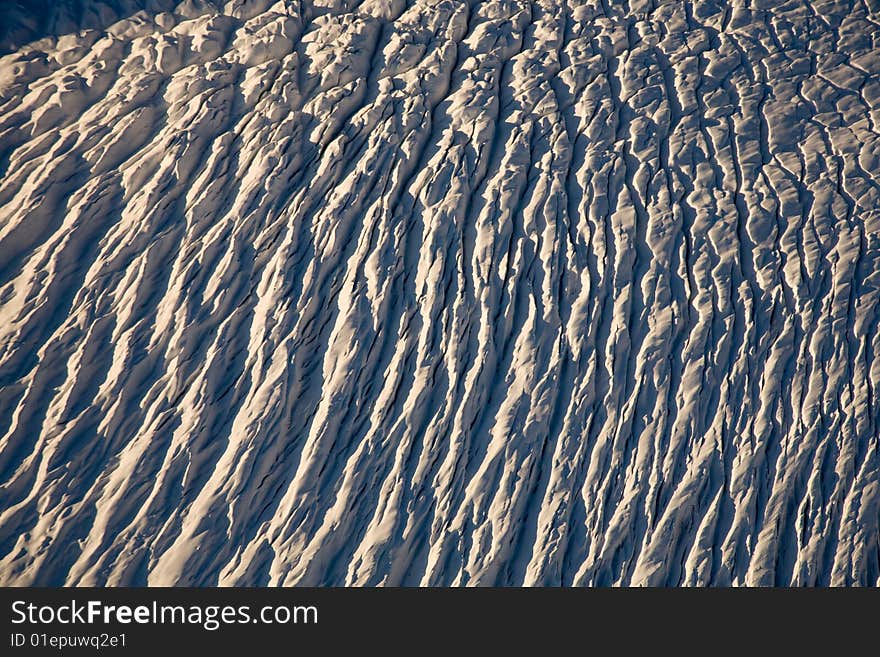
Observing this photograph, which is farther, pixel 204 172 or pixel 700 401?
pixel 204 172

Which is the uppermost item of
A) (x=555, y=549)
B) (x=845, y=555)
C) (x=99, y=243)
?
(x=99, y=243)

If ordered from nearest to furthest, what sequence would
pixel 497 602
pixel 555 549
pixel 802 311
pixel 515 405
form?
pixel 497 602
pixel 555 549
pixel 515 405
pixel 802 311

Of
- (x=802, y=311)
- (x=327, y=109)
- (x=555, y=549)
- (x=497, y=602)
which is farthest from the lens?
(x=327, y=109)

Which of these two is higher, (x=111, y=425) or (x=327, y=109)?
(x=327, y=109)

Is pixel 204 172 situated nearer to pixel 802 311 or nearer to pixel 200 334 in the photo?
pixel 200 334

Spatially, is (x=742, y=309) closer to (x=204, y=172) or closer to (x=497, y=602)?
(x=497, y=602)

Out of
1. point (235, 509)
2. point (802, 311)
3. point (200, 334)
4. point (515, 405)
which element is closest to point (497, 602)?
point (515, 405)
